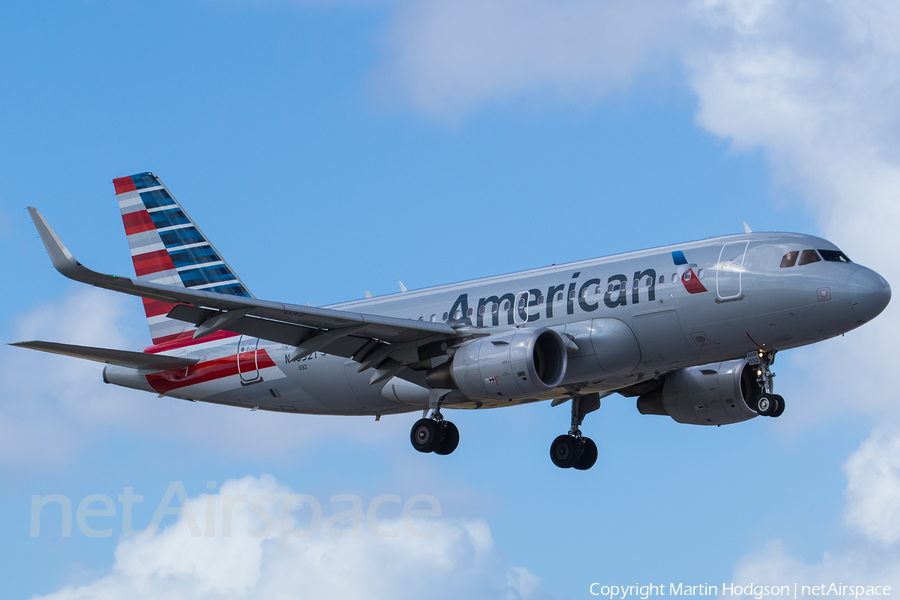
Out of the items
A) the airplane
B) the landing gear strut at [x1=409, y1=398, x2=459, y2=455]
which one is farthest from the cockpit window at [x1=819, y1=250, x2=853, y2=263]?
the landing gear strut at [x1=409, y1=398, x2=459, y2=455]

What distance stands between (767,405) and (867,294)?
3.53 meters

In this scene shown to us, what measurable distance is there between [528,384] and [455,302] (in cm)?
432

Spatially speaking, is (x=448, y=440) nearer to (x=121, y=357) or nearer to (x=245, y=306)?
(x=245, y=306)

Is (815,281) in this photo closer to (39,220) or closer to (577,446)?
(577,446)

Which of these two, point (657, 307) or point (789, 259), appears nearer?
point (789, 259)

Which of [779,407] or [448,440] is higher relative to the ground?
[779,407]

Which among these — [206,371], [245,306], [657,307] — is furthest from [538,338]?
[206,371]

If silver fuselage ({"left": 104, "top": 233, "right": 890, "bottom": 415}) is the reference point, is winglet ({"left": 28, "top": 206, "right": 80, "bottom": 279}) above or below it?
below

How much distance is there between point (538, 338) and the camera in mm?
28203

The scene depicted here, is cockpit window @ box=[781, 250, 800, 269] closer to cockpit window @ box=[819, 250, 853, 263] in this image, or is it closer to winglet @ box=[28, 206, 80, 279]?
cockpit window @ box=[819, 250, 853, 263]

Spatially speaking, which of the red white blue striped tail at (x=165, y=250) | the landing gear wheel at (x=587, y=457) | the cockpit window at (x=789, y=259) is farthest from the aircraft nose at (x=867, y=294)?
the red white blue striped tail at (x=165, y=250)

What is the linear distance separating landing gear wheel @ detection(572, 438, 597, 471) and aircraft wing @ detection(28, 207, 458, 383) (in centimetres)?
618

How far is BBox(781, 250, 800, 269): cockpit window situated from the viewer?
2706cm

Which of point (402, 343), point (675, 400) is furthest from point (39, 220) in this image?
point (675, 400)
